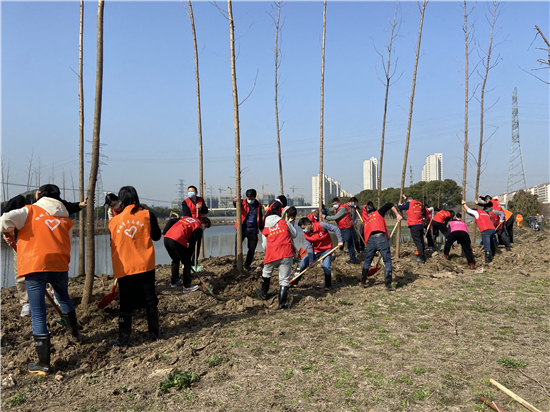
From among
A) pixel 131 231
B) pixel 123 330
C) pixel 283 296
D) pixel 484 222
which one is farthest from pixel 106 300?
pixel 484 222

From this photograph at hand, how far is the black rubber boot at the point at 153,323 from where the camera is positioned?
4.63m

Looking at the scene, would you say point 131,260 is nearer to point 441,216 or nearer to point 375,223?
point 375,223

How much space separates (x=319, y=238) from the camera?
7.43 m

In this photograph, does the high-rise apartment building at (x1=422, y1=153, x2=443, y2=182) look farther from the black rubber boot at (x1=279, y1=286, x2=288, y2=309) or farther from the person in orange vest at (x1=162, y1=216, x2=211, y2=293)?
the black rubber boot at (x1=279, y1=286, x2=288, y2=309)

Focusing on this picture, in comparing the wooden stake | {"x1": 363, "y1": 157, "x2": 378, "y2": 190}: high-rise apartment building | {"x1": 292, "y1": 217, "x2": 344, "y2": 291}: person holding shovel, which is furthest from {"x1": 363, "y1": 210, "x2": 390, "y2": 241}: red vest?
{"x1": 363, "y1": 157, "x2": 378, "y2": 190}: high-rise apartment building

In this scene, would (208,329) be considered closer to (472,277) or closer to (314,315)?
(314,315)

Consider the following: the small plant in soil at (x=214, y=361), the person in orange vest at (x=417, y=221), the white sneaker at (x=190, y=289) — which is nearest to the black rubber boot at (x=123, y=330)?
the small plant in soil at (x=214, y=361)

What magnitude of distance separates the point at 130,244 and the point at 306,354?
2.38 meters

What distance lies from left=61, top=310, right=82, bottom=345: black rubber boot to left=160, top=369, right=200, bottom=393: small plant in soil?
5.20 feet

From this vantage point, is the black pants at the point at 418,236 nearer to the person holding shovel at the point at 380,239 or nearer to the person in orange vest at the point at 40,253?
the person holding shovel at the point at 380,239

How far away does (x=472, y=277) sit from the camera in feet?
27.0

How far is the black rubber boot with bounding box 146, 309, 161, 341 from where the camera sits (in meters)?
4.63

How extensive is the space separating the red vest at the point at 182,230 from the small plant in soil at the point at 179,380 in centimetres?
335

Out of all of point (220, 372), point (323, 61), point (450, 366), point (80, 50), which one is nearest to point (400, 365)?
point (450, 366)
